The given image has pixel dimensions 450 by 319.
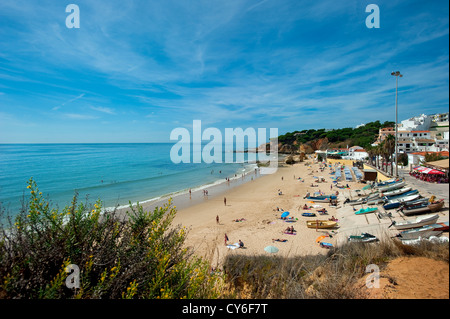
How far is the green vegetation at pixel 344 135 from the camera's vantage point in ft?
206

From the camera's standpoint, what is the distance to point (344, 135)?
76.0 meters

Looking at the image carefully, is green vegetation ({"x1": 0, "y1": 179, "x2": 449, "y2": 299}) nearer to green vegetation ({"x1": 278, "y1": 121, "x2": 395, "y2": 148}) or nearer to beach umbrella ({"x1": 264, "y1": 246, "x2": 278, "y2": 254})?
beach umbrella ({"x1": 264, "y1": 246, "x2": 278, "y2": 254})

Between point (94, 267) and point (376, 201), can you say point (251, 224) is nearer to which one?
point (376, 201)

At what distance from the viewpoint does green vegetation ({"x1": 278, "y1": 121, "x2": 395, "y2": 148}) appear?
62688 mm

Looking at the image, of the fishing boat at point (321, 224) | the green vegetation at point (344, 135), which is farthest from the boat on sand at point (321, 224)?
the green vegetation at point (344, 135)

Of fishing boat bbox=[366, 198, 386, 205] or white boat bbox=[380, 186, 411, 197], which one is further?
fishing boat bbox=[366, 198, 386, 205]

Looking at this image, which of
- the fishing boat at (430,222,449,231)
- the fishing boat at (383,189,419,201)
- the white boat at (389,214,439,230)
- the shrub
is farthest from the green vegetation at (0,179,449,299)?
the fishing boat at (383,189,419,201)

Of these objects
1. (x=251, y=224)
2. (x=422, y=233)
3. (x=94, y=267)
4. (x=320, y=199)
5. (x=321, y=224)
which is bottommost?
(x=251, y=224)

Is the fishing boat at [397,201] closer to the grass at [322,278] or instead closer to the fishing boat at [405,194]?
the fishing boat at [405,194]

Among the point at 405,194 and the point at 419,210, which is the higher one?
the point at 405,194

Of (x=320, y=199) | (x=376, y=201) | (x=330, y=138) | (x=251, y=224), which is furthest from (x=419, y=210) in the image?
(x=330, y=138)

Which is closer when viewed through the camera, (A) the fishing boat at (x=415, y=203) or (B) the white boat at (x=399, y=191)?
(A) the fishing boat at (x=415, y=203)

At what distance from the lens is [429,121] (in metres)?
56.0
